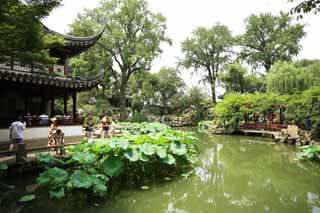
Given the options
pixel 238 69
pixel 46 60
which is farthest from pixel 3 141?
pixel 238 69

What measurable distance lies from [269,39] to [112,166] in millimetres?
28488

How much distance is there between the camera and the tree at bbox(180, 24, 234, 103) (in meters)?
29.8

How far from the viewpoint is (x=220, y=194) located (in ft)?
18.2

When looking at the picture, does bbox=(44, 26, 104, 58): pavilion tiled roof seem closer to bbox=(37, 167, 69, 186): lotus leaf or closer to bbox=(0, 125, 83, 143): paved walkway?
bbox=(0, 125, 83, 143): paved walkway

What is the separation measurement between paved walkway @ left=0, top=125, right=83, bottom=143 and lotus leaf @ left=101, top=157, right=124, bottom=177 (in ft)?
16.6

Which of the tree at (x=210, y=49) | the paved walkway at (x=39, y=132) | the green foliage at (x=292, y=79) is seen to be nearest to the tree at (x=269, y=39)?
the tree at (x=210, y=49)

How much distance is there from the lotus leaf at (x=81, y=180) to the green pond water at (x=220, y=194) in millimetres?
334

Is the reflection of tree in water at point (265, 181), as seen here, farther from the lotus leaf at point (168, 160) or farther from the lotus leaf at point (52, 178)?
the lotus leaf at point (52, 178)

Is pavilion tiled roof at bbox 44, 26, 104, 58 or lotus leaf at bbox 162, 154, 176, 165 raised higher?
pavilion tiled roof at bbox 44, 26, 104, 58

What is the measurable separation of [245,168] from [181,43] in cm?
2607

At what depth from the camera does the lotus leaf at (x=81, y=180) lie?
4.69 meters

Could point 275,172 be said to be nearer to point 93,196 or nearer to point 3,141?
point 93,196

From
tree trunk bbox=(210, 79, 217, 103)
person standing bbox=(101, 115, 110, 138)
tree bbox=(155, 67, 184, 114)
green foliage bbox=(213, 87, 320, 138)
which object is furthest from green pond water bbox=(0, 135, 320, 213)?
tree trunk bbox=(210, 79, 217, 103)

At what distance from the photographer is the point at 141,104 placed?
29312 millimetres
